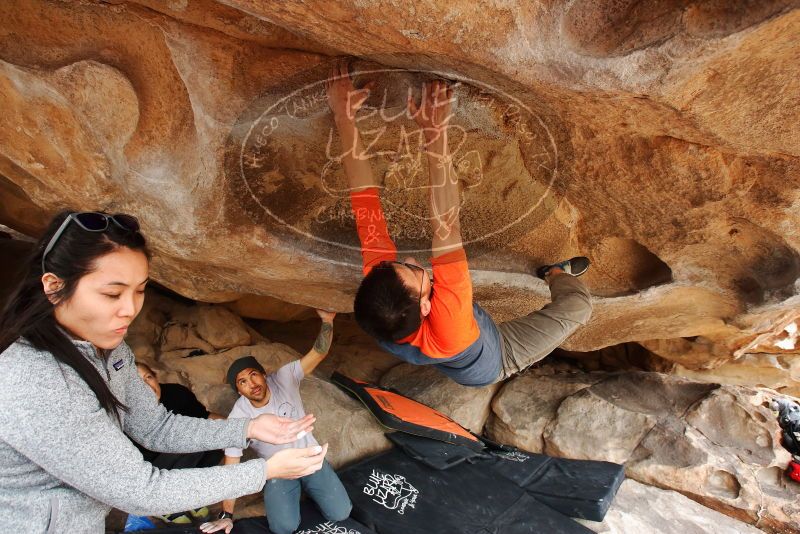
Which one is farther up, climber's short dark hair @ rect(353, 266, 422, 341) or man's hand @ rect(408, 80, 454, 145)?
man's hand @ rect(408, 80, 454, 145)

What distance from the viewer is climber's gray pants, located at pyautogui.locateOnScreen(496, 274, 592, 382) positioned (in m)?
2.27

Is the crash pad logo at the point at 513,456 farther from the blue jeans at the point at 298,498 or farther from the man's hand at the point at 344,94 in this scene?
the man's hand at the point at 344,94

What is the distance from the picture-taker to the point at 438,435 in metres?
3.20

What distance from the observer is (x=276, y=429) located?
4.21ft

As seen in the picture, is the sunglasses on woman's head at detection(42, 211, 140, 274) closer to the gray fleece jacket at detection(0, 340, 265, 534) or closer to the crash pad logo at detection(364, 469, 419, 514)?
the gray fleece jacket at detection(0, 340, 265, 534)

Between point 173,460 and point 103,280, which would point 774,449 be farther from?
point 103,280

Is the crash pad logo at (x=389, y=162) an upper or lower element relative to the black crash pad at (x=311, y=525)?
upper

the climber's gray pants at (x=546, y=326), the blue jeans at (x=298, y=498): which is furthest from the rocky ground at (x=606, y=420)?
the climber's gray pants at (x=546, y=326)

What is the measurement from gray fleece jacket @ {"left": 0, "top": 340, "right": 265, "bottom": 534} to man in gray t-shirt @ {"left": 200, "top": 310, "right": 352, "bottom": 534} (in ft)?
4.77

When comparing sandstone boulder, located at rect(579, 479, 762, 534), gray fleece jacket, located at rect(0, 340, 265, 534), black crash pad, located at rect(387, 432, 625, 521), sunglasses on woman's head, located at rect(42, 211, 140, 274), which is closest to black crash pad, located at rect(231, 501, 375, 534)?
black crash pad, located at rect(387, 432, 625, 521)

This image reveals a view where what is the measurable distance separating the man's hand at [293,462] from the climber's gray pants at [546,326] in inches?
52.3

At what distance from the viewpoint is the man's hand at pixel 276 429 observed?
1.28 m

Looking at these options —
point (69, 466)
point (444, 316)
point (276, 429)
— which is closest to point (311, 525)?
point (444, 316)

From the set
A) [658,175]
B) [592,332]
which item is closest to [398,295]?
[658,175]
